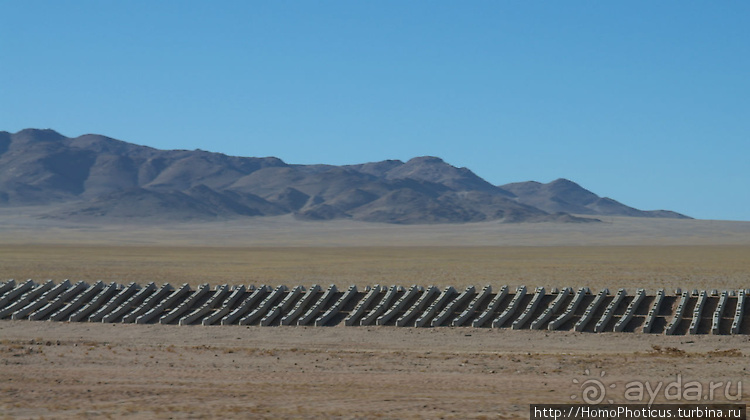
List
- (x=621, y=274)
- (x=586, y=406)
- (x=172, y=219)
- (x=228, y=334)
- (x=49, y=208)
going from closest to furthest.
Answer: (x=586, y=406), (x=228, y=334), (x=621, y=274), (x=172, y=219), (x=49, y=208)

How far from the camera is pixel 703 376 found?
11.3 meters

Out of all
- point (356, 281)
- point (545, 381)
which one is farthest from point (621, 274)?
point (545, 381)

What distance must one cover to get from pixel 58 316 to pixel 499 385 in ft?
32.6

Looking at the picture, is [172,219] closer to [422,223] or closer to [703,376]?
[422,223]

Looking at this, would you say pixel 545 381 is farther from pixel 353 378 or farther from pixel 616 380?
pixel 353 378

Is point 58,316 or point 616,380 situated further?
point 58,316

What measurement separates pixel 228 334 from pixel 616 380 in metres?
7.09

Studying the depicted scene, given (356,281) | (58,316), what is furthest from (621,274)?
(58,316)

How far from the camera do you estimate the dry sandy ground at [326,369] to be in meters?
9.90

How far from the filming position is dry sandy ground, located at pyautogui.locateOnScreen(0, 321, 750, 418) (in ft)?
32.5

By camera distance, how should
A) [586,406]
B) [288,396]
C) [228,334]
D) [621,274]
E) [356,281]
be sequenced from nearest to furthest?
[586,406], [288,396], [228,334], [356,281], [621,274]

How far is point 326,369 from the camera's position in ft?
40.2

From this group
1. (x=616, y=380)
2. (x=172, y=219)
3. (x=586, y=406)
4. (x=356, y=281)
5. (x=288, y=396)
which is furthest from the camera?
(x=172, y=219)

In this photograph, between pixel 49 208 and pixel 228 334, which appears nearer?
pixel 228 334
